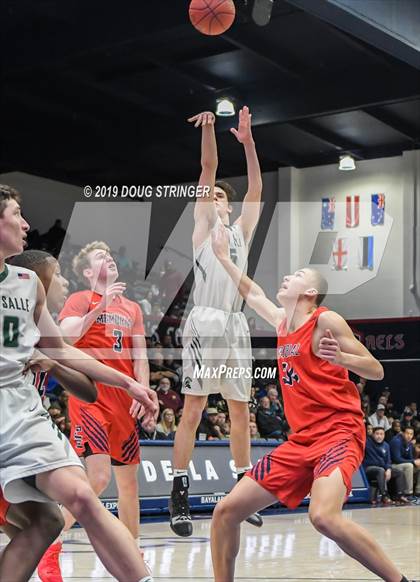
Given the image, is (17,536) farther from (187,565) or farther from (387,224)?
(387,224)

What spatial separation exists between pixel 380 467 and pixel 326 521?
9596 millimetres

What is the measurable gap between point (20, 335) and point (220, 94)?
1234 centimetres

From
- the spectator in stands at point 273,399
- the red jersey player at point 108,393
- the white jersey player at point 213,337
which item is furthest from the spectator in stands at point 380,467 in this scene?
the red jersey player at point 108,393

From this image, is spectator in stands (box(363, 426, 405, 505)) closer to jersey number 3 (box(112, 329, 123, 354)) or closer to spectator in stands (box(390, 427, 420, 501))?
spectator in stands (box(390, 427, 420, 501))

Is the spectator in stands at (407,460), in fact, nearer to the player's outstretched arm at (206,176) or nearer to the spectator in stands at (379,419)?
the spectator in stands at (379,419)

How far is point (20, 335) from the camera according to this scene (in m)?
3.62

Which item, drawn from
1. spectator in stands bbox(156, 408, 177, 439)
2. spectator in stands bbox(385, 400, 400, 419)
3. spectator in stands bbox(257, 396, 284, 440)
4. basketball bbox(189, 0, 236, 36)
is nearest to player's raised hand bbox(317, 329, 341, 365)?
basketball bbox(189, 0, 236, 36)

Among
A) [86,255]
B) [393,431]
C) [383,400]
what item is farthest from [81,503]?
[383,400]

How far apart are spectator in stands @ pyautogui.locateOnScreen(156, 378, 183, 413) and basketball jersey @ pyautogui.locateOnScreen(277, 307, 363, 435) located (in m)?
6.68

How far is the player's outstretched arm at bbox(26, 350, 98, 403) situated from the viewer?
3.58 m

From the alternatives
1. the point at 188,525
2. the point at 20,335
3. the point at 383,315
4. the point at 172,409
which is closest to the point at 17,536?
the point at 20,335

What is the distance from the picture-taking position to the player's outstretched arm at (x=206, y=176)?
6.11m

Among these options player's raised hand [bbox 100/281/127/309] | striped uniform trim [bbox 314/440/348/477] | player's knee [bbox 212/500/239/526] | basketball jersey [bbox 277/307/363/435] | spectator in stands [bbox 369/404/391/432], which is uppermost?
player's raised hand [bbox 100/281/127/309]

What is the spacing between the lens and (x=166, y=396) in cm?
1145
